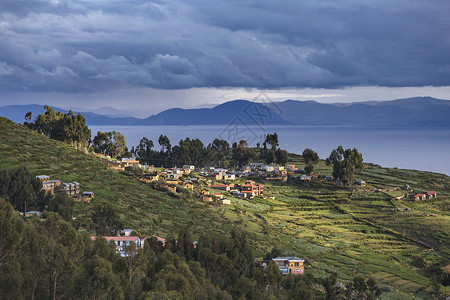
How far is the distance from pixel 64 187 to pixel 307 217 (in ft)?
130

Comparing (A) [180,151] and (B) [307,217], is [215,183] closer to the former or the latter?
(B) [307,217]

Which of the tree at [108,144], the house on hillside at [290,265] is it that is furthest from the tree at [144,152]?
the house on hillside at [290,265]

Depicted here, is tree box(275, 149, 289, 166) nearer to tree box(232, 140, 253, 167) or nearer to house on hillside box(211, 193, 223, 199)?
tree box(232, 140, 253, 167)

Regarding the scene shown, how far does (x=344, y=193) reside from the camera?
303 feet

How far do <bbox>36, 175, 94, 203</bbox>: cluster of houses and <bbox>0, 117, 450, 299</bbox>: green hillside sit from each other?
137 cm

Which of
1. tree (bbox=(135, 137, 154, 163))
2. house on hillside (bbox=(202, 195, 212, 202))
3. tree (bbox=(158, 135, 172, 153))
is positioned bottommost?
house on hillside (bbox=(202, 195, 212, 202))

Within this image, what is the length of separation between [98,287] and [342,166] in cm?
7910

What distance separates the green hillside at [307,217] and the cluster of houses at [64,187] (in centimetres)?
137

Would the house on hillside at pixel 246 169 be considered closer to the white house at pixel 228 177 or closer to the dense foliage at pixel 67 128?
the white house at pixel 228 177

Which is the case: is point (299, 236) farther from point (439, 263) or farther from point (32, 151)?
point (32, 151)

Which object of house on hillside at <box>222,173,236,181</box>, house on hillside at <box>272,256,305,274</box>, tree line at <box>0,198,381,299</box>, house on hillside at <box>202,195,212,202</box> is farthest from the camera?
house on hillside at <box>222,173,236,181</box>

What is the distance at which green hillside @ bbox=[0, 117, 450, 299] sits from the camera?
173 feet

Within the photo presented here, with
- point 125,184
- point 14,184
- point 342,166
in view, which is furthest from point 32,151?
point 342,166

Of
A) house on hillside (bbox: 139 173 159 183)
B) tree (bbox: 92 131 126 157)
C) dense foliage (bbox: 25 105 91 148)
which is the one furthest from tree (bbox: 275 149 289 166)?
dense foliage (bbox: 25 105 91 148)
